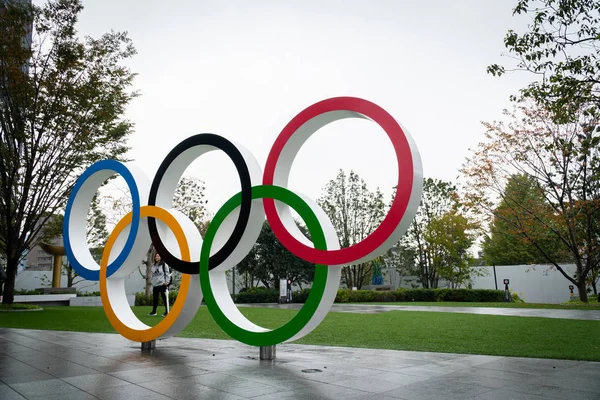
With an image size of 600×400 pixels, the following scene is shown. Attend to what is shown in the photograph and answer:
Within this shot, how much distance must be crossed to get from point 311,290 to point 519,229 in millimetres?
18395

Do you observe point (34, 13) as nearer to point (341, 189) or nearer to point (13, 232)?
point (13, 232)

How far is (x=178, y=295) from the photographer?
7.36m

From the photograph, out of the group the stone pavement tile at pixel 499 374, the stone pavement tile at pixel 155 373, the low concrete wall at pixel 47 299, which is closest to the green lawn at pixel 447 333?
the stone pavement tile at pixel 499 374

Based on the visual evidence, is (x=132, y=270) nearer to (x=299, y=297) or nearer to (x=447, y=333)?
(x=447, y=333)

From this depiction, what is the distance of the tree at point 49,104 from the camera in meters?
16.1

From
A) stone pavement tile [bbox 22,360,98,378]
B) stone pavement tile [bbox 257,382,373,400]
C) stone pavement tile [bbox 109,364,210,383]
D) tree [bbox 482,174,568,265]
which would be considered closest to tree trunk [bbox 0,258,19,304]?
stone pavement tile [bbox 22,360,98,378]

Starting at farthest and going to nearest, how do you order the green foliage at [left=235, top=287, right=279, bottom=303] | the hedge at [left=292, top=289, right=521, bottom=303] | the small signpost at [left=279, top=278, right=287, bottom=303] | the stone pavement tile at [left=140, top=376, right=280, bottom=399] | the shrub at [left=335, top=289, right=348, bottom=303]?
1. the green foliage at [left=235, top=287, right=279, bottom=303]
2. the shrub at [left=335, top=289, right=348, bottom=303]
3. the hedge at [left=292, top=289, right=521, bottom=303]
4. the small signpost at [left=279, top=278, right=287, bottom=303]
5. the stone pavement tile at [left=140, top=376, right=280, bottom=399]

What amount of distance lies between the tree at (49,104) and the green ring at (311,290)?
12.0 meters

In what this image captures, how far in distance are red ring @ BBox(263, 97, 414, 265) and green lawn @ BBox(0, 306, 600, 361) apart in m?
2.88

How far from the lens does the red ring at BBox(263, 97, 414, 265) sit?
539cm

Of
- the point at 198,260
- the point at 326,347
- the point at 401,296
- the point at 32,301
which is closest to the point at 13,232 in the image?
the point at 32,301

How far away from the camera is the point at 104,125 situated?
1752 cm

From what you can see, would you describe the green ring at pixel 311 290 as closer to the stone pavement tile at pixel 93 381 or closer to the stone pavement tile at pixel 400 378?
the stone pavement tile at pixel 400 378

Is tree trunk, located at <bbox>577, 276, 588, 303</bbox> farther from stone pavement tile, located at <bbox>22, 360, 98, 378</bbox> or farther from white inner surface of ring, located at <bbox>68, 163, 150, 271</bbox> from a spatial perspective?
stone pavement tile, located at <bbox>22, 360, 98, 378</bbox>
